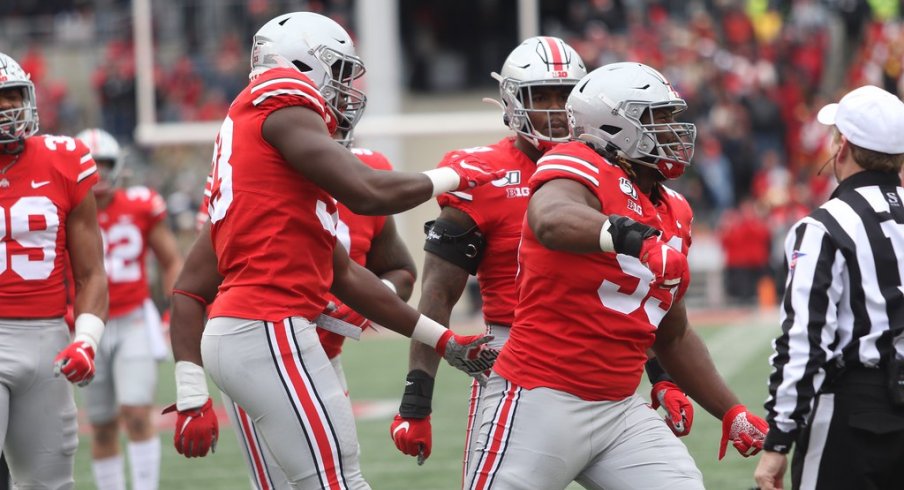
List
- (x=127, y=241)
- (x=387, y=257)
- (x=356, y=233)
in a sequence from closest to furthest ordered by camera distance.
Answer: (x=356, y=233), (x=387, y=257), (x=127, y=241)

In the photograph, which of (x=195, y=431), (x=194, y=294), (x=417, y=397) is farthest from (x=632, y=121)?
(x=195, y=431)

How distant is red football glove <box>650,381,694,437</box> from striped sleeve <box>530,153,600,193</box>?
983mm

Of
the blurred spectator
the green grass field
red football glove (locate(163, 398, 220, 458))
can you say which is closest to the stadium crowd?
the blurred spectator

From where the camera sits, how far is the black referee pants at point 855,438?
379 centimetres

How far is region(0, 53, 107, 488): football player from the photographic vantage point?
4.85 meters

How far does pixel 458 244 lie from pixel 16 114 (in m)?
1.61

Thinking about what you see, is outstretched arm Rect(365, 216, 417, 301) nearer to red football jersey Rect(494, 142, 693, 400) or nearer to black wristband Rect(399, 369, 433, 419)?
black wristband Rect(399, 369, 433, 419)

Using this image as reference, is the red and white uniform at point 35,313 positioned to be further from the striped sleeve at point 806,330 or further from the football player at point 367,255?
the striped sleeve at point 806,330

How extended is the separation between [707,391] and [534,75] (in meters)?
1.22

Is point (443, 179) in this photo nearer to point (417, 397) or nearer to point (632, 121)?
point (632, 121)

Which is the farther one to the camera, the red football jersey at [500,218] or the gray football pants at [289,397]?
the red football jersey at [500,218]

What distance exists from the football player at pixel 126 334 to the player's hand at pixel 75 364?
1.92 metres

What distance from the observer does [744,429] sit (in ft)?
14.3

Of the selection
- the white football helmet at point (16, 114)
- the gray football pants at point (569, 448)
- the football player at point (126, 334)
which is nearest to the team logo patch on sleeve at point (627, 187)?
the gray football pants at point (569, 448)
